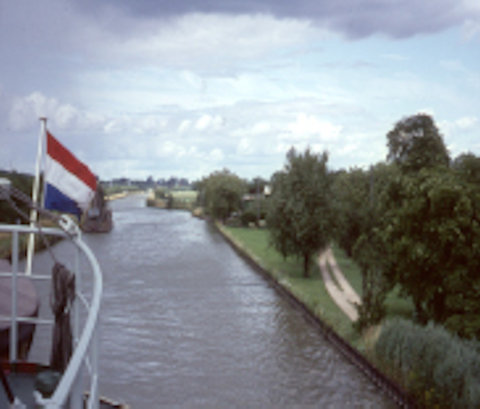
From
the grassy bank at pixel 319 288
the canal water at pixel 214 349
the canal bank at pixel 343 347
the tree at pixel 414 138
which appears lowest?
the canal water at pixel 214 349

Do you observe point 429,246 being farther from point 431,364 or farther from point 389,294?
point 389,294

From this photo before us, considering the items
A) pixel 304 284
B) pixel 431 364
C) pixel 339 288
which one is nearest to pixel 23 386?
pixel 431 364

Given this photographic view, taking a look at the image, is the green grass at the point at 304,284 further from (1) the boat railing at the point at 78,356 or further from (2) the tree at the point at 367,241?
(1) the boat railing at the point at 78,356

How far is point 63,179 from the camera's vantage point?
9.77 metres

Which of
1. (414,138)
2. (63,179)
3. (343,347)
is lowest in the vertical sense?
(343,347)

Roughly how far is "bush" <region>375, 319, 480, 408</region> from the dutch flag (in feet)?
26.4

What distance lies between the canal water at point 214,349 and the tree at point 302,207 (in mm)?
2936

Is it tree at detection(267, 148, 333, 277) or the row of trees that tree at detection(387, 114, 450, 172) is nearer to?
tree at detection(267, 148, 333, 277)

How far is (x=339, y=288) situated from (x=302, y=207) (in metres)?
4.45

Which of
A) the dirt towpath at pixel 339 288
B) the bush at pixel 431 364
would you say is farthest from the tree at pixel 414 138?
the bush at pixel 431 364

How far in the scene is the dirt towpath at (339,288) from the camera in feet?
75.3

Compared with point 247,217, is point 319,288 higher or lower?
lower

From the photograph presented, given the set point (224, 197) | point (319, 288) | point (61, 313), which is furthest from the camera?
point (224, 197)

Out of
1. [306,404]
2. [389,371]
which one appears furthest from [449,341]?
[306,404]
